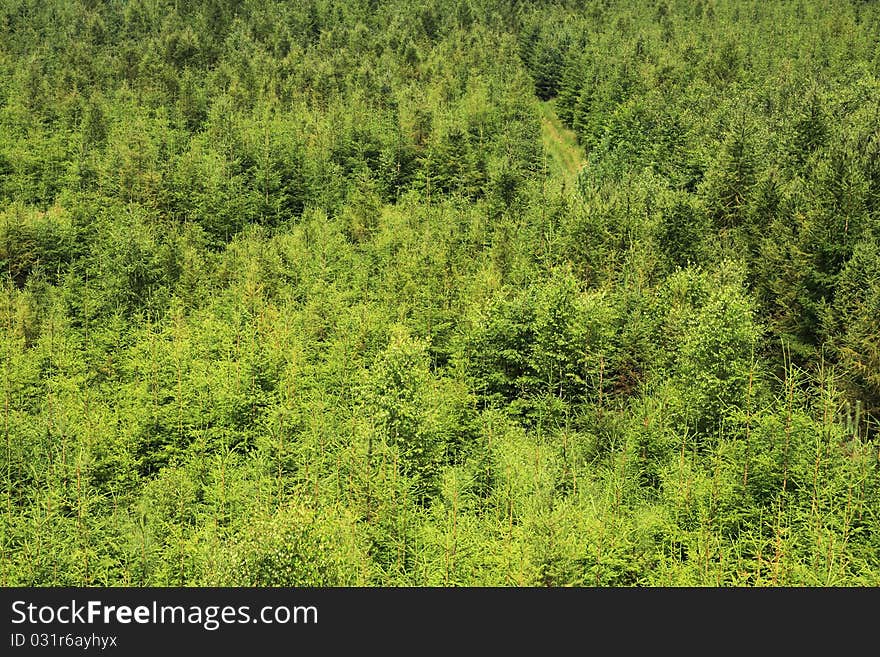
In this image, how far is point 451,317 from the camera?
5169 centimetres

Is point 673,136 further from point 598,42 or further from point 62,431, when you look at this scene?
point 62,431

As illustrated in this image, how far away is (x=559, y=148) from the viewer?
10494 cm

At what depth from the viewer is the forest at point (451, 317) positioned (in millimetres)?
26219

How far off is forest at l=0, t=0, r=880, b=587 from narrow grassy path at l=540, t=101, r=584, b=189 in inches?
25.9

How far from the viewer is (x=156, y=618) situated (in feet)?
54.7

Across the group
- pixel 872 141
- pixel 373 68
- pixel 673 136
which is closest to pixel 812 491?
pixel 872 141

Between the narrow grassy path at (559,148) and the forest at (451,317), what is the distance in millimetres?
659

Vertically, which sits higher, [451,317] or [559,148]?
[451,317]

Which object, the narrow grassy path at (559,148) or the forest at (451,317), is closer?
the forest at (451,317)

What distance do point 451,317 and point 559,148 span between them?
2390 inches

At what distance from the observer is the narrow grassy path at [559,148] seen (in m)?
95.1

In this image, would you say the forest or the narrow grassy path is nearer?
the forest

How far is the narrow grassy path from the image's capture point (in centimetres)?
9506

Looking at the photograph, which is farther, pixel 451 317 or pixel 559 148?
pixel 559 148
